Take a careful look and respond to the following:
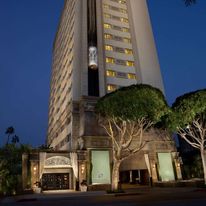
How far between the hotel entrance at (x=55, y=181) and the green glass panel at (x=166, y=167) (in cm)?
1551

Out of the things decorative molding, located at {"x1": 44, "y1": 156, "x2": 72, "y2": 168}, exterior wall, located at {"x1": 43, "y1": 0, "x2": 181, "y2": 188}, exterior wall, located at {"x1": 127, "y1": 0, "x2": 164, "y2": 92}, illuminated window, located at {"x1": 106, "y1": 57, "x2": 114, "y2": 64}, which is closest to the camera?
decorative molding, located at {"x1": 44, "y1": 156, "x2": 72, "y2": 168}

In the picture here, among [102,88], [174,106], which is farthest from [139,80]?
[174,106]

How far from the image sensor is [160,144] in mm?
40094

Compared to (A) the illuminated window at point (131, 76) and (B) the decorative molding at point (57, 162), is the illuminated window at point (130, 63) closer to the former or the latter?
(A) the illuminated window at point (131, 76)

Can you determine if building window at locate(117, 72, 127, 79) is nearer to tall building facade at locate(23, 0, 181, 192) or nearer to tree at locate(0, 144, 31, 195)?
tall building facade at locate(23, 0, 181, 192)

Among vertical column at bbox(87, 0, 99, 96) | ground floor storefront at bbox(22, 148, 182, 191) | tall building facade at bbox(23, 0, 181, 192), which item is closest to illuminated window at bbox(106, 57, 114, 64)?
tall building facade at bbox(23, 0, 181, 192)

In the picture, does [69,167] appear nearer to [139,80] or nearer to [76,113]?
[76,113]

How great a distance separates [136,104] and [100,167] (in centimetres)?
1375

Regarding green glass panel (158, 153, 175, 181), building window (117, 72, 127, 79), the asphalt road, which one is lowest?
the asphalt road

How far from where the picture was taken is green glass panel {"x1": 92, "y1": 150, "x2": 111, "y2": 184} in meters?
34.3

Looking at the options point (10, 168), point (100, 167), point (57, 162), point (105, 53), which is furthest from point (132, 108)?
point (105, 53)

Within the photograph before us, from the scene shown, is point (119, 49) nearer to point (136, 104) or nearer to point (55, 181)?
point (136, 104)

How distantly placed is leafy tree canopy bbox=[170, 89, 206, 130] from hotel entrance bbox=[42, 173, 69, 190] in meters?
17.8

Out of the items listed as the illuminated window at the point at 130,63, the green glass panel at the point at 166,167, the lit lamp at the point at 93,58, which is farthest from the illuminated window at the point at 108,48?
the green glass panel at the point at 166,167
